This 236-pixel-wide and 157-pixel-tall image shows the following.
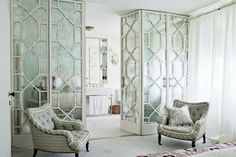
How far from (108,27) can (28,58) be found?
3.40 metres

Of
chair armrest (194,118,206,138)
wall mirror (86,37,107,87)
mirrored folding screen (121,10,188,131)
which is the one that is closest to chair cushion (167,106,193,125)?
chair armrest (194,118,206,138)

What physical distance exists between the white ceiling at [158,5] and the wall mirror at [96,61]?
3059 millimetres

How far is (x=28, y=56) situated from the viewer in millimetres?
4293

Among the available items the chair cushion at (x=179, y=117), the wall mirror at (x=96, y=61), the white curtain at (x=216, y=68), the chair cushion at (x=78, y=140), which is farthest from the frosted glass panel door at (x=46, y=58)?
the wall mirror at (x=96, y=61)

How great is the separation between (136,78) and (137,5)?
5.11 feet

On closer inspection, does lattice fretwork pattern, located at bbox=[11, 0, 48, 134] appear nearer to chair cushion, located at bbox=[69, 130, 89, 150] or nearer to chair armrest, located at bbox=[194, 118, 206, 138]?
chair cushion, located at bbox=[69, 130, 89, 150]

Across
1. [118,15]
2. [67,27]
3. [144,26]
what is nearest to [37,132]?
[67,27]

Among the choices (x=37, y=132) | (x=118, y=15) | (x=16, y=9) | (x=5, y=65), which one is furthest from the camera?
(x=118, y=15)

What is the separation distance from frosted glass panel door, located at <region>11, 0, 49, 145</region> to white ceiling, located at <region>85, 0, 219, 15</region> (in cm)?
113

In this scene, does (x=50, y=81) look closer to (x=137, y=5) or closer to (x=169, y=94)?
(x=137, y=5)

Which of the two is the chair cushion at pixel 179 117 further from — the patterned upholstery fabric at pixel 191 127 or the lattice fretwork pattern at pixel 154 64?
the lattice fretwork pattern at pixel 154 64

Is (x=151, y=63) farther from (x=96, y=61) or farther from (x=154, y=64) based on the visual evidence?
(x=96, y=61)

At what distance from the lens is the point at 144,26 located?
17.0 ft

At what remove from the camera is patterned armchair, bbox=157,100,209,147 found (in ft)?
13.4
